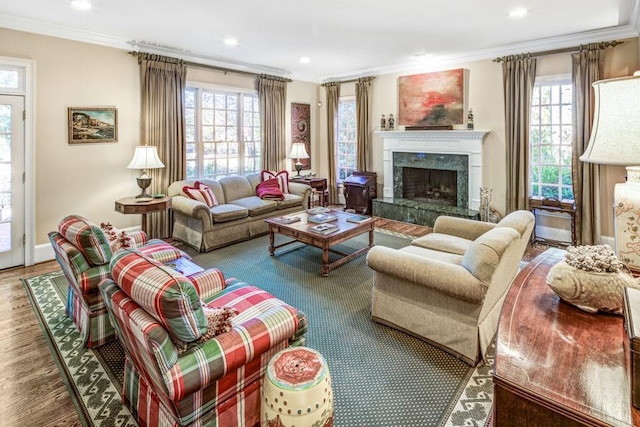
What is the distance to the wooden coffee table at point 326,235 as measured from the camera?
393 centimetres

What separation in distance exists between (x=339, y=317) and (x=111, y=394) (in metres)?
1.67

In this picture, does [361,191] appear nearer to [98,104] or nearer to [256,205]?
[256,205]

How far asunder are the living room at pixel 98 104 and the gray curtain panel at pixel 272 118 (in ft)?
3.47

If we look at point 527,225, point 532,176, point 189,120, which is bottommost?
point 527,225

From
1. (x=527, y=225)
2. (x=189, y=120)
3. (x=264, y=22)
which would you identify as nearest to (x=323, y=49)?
(x=264, y=22)

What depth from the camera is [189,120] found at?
5812 mm

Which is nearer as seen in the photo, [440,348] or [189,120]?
[440,348]

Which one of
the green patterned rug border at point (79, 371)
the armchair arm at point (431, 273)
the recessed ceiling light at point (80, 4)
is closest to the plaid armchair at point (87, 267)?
the green patterned rug border at point (79, 371)

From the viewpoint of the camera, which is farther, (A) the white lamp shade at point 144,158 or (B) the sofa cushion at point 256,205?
(B) the sofa cushion at point 256,205

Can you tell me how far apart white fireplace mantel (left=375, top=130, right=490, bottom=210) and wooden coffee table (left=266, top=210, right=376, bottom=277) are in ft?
7.54

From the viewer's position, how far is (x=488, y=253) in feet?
7.38

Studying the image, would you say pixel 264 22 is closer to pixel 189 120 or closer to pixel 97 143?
pixel 189 120

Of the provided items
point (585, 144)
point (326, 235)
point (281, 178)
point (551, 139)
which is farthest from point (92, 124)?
point (585, 144)

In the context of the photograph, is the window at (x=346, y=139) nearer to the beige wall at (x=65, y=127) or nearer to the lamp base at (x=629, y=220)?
the beige wall at (x=65, y=127)
